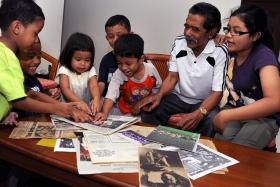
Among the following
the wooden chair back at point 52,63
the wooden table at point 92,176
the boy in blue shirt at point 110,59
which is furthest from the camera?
the wooden chair back at point 52,63

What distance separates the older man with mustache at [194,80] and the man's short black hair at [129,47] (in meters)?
0.26

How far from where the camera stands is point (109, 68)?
2062 mm

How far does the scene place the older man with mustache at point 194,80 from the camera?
1.69 m

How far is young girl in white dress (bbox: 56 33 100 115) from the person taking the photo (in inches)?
67.9

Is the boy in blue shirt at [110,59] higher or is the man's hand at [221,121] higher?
the boy in blue shirt at [110,59]

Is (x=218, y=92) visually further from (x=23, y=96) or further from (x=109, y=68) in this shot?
(x=23, y=96)

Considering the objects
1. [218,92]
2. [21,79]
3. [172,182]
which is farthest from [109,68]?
[172,182]

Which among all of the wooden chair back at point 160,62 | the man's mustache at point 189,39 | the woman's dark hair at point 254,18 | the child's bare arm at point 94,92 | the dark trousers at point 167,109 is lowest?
the dark trousers at point 167,109

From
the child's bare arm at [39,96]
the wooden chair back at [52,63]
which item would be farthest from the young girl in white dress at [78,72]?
the wooden chair back at [52,63]

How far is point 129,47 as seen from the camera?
164 centimetres

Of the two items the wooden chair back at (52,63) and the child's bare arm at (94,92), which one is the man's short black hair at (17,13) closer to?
the child's bare arm at (94,92)

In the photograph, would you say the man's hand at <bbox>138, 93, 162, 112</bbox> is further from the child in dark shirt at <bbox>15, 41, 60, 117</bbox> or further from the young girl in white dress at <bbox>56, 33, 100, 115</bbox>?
the child in dark shirt at <bbox>15, 41, 60, 117</bbox>

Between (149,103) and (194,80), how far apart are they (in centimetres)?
29

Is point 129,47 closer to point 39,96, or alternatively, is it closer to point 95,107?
point 95,107
